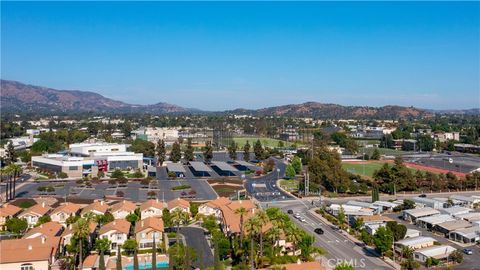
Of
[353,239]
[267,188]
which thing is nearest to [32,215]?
[353,239]

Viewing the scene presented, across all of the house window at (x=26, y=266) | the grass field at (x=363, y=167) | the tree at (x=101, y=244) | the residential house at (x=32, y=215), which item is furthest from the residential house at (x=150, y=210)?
the grass field at (x=363, y=167)

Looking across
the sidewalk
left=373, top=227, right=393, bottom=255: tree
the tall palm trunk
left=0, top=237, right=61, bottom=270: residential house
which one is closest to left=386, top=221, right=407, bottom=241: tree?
left=373, top=227, right=393, bottom=255: tree

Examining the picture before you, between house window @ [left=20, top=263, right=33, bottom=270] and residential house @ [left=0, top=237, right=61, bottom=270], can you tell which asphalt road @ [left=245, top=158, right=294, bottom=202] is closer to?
residential house @ [left=0, top=237, right=61, bottom=270]

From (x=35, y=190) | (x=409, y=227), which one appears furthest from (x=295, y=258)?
(x=35, y=190)

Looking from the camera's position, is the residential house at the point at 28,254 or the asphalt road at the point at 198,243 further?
the asphalt road at the point at 198,243

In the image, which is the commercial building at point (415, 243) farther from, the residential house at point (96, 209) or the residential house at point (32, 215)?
the residential house at point (32, 215)

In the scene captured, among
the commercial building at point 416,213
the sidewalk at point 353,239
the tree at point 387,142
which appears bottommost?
the sidewalk at point 353,239

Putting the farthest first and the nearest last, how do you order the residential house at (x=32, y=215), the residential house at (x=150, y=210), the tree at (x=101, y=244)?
the residential house at (x=150, y=210), the residential house at (x=32, y=215), the tree at (x=101, y=244)
